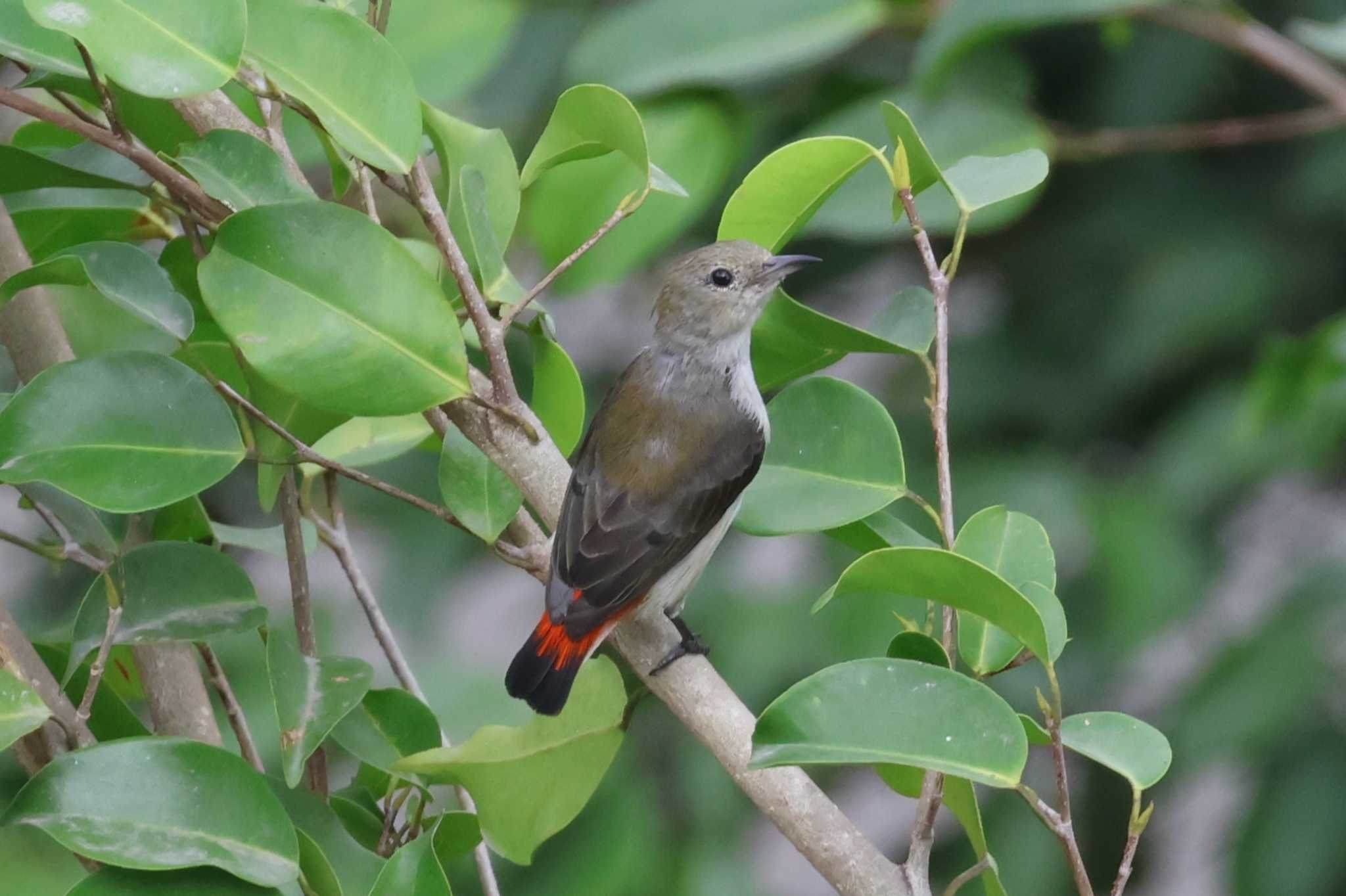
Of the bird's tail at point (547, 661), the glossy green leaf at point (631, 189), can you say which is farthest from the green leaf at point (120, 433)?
the glossy green leaf at point (631, 189)

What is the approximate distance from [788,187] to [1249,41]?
171cm

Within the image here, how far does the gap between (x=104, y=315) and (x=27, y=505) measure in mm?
1333

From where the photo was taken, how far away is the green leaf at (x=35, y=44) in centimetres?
121

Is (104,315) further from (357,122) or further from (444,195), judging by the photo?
(357,122)

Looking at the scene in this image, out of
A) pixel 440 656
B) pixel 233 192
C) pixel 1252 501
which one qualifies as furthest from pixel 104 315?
pixel 1252 501

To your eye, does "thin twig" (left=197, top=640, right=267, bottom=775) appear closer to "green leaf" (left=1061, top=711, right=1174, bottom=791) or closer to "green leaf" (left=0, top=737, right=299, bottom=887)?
"green leaf" (left=0, top=737, right=299, bottom=887)

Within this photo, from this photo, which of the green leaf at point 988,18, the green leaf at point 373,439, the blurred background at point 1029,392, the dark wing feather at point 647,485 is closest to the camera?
the green leaf at point 373,439

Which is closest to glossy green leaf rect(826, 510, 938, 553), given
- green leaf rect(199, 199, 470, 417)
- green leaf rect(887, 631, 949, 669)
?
green leaf rect(887, 631, 949, 669)

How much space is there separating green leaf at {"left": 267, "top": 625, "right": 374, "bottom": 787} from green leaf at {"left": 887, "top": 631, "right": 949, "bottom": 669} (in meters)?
0.43

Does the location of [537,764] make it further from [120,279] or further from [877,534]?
Result: [120,279]

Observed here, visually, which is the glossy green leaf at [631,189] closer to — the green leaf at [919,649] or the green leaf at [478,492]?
the green leaf at [478,492]

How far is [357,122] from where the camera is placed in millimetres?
1200

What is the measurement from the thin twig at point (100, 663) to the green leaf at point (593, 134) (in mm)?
522

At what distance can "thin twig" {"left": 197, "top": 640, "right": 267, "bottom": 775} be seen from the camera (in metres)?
1.29
